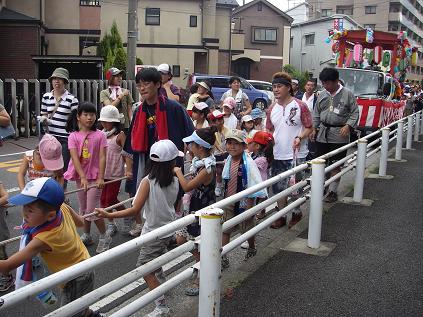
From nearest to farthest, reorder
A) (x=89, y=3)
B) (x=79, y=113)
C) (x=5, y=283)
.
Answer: (x=5, y=283)
(x=79, y=113)
(x=89, y=3)

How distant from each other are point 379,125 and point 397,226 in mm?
7928

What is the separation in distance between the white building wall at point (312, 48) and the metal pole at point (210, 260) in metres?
45.7

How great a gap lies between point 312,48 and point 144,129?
48.1 meters

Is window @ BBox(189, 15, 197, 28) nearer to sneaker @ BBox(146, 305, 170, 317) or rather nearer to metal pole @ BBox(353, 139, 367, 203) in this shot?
metal pole @ BBox(353, 139, 367, 203)

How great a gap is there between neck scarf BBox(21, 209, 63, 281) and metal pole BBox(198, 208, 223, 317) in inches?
31.8

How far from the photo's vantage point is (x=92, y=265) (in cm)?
212

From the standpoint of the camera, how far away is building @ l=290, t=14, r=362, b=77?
47781mm

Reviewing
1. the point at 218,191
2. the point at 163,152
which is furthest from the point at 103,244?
the point at 163,152

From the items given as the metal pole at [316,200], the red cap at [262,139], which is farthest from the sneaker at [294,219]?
the red cap at [262,139]

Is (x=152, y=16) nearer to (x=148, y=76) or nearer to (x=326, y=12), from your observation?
(x=148, y=76)

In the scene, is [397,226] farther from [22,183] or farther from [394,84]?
[394,84]

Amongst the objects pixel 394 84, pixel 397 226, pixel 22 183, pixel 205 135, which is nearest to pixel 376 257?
pixel 397 226

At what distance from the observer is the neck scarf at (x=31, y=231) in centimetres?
267

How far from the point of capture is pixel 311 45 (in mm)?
50281
